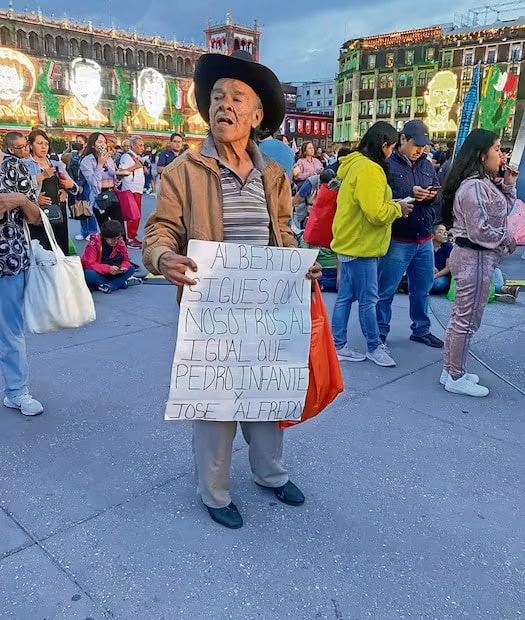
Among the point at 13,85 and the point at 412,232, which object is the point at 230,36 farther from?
the point at 412,232

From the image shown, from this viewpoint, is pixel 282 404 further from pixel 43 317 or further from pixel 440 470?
pixel 43 317

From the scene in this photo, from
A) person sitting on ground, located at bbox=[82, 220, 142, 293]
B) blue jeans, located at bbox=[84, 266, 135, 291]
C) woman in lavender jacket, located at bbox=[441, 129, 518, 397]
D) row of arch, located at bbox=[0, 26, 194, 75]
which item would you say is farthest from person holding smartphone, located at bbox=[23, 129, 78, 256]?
row of arch, located at bbox=[0, 26, 194, 75]

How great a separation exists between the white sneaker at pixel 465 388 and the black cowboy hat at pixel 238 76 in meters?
2.39

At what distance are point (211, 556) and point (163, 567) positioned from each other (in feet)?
0.63

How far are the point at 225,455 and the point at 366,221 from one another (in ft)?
7.57

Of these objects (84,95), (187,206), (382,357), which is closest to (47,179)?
(382,357)

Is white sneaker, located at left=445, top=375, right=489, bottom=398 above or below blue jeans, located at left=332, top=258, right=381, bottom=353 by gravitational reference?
below

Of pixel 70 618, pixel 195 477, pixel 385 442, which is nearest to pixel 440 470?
pixel 385 442

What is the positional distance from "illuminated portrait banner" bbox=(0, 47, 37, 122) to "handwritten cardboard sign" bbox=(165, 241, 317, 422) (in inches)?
1998

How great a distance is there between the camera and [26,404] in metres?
3.41

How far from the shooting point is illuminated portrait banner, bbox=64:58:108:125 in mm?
52000

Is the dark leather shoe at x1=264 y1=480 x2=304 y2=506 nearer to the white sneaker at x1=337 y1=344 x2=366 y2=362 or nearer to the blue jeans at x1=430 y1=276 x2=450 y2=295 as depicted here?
the white sneaker at x1=337 y1=344 x2=366 y2=362

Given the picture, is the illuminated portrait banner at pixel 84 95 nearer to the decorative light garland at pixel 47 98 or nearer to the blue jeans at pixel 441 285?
the decorative light garland at pixel 47 98

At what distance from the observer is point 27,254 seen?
3.27 metres
